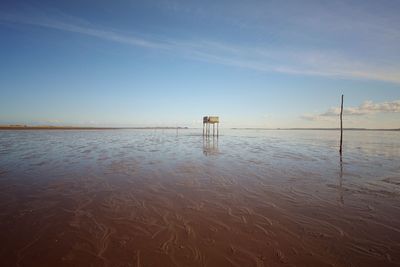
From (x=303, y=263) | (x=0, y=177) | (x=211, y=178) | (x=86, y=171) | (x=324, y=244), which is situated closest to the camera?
(x=303, y=263)

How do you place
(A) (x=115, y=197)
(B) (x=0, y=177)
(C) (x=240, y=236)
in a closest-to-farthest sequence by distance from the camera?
(C) (x=240, y=236) → (A) (x=115, y=197) → (B) (x=0, y=177)

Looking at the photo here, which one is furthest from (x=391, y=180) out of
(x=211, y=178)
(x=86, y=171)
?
(x=86, y=171)

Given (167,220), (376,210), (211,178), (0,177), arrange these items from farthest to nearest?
(211,178), (0,177), (376,210), (167,220)

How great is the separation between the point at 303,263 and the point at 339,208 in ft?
10.8

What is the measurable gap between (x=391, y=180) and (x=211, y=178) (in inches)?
296

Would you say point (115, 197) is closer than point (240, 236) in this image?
No

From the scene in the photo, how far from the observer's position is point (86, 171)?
1083 cm

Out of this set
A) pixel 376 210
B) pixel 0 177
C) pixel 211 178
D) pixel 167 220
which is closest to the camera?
pixel 167 220

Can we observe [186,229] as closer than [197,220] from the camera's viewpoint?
Yes

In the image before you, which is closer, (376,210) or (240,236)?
(240,236)

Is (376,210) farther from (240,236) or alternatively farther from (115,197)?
(115,197)

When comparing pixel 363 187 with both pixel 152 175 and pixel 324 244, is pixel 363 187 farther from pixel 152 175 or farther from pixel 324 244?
pixel 152 175

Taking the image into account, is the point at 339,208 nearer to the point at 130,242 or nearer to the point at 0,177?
the point at 130,242

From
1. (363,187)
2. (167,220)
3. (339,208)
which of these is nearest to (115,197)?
(167,220)
